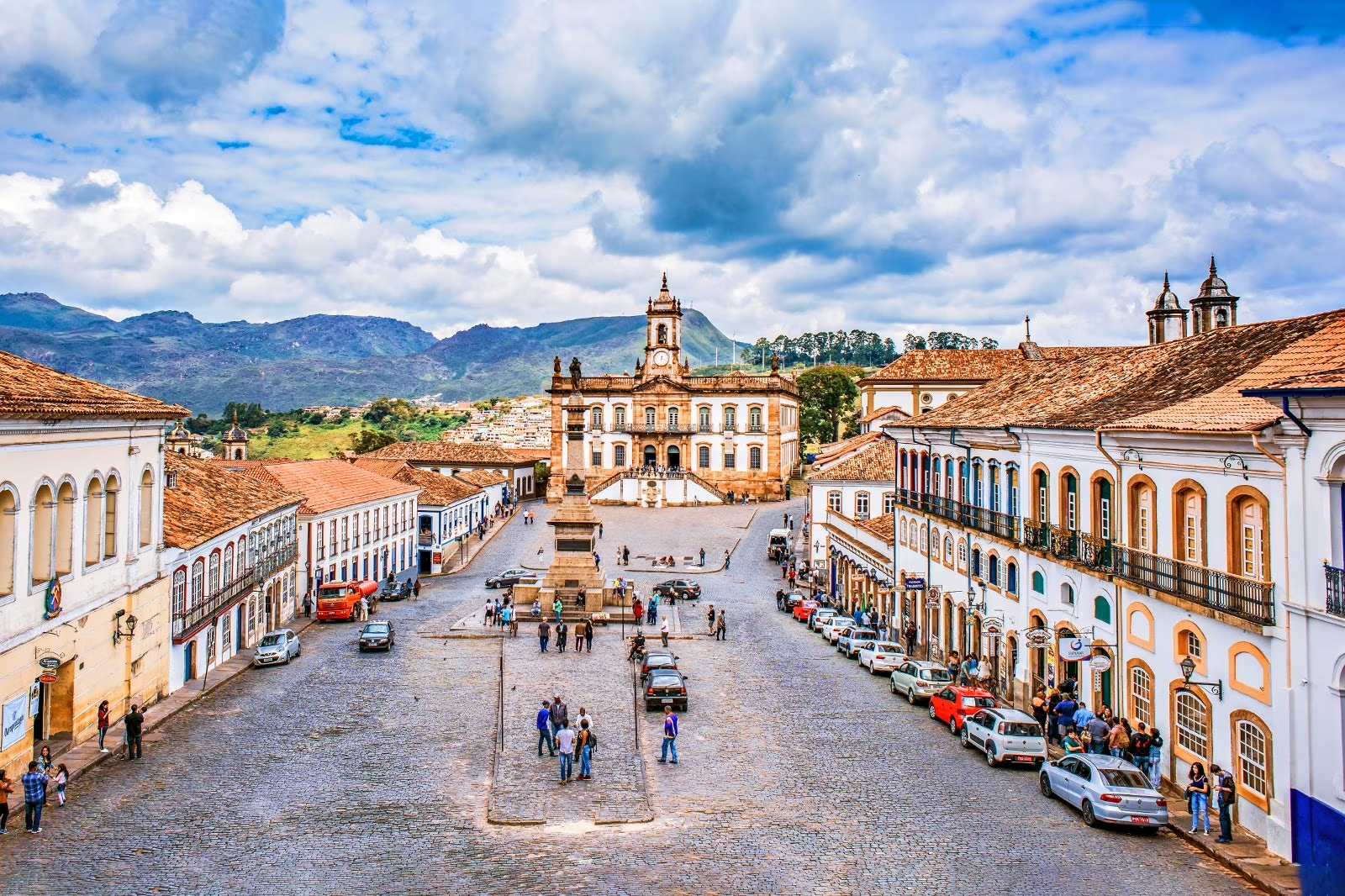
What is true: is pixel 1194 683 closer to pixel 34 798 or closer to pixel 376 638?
pixel 34 798

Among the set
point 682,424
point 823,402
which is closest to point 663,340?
point 682,424

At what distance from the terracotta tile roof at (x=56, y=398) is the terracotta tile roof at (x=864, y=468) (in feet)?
102

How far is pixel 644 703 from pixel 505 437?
4579 inches

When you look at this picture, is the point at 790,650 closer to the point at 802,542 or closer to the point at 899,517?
the point at 899,517

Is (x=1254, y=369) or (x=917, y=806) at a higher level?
(x=1254, y=369)

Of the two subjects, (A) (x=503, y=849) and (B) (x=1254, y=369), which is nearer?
(A) (x=503, y=849)

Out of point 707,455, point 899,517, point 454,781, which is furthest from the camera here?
point 707,455

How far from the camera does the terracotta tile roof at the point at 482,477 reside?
7670 cm

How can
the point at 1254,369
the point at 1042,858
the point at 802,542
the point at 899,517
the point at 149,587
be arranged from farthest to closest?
the point at 802,542 < the point at 899,517 < the point at 149,587 < the point at 1254,369 < the point at 1042,858

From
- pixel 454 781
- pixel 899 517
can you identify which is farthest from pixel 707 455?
pixel 454 781

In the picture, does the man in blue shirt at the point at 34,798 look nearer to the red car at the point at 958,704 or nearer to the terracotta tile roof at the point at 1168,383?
the red car at the point at 958,704

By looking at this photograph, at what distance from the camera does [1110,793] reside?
54.1 ft

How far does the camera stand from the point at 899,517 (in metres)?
38.2

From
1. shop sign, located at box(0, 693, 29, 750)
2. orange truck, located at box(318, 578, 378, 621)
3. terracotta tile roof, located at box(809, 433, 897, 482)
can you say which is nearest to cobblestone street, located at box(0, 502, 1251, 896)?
shop sign, located at box(0, 693, 29, 750)
